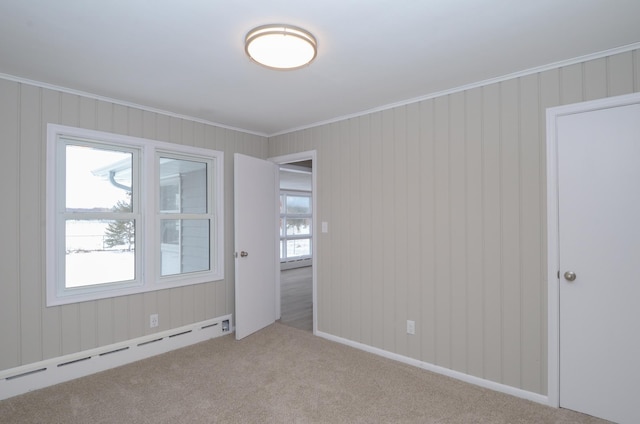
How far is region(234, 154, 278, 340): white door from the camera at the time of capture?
3.75 metres

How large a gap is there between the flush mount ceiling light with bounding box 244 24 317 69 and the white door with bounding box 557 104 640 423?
1.82 m

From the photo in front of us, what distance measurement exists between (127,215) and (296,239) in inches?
242

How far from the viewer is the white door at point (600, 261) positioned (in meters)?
2.16

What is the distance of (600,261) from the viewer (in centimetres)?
226

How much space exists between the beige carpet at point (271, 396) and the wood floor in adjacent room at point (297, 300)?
109cm

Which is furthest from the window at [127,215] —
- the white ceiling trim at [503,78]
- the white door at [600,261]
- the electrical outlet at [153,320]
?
the white door at [600,261]

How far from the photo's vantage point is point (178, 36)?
200 centimetres

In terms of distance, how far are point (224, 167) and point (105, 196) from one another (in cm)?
124

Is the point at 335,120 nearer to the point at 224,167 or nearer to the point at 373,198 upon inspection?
the point at 373,198

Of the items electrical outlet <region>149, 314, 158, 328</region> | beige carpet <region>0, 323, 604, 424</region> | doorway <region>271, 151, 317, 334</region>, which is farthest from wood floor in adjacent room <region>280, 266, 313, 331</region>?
electrical outlet <region>149, 314, 158, 328</region>

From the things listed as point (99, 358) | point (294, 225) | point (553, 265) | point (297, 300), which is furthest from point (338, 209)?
point (294, 225)

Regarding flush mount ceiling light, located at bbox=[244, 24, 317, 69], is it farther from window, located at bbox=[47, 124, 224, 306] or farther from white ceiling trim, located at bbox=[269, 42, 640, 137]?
window, located at bbox=[47, 124, 224, 306]

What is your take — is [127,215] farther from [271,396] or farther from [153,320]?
[271,396]

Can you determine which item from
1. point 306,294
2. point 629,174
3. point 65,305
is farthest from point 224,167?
point 629,174
